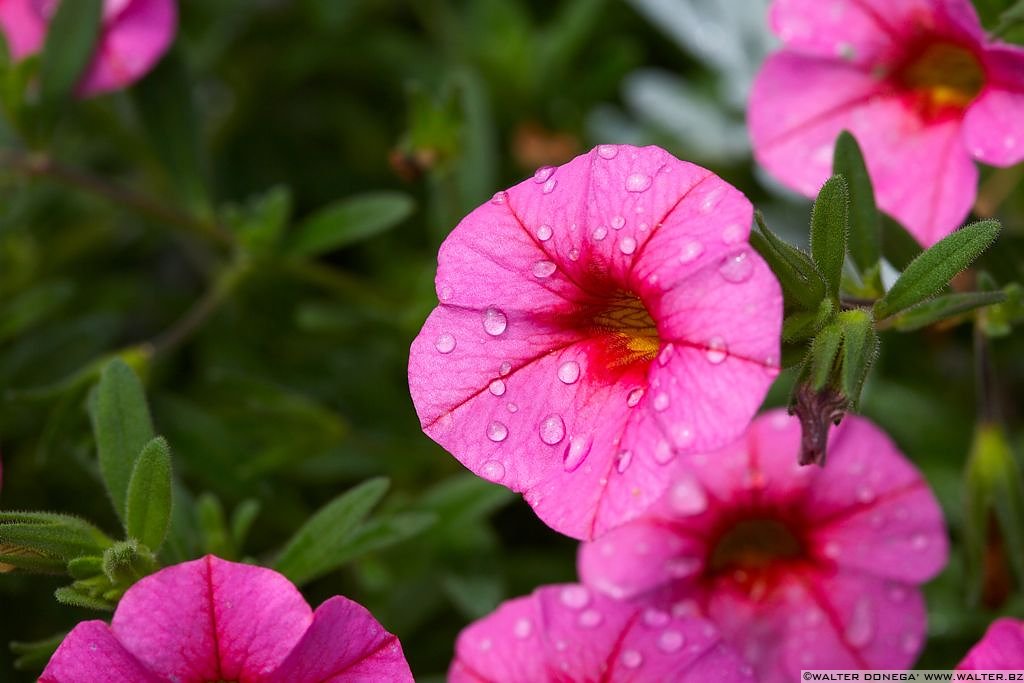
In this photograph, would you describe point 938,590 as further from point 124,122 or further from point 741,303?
point 124,122

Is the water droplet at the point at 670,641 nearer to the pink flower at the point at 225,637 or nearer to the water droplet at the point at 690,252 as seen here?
the pink flower at the point at 225,637

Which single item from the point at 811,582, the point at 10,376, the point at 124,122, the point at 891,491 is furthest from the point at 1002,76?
the point at 124,122

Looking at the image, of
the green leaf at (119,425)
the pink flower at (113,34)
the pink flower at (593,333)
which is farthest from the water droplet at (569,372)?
the pink flower at (113,34)

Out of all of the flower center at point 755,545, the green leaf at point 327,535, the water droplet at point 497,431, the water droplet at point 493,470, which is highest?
the water droplet at point 497,431

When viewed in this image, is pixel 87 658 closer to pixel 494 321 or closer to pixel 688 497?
pixel 494 321

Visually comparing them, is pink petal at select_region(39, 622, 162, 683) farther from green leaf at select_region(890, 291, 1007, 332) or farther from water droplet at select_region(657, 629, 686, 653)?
green leaf at select_region(890, 291, 1007, 332)
